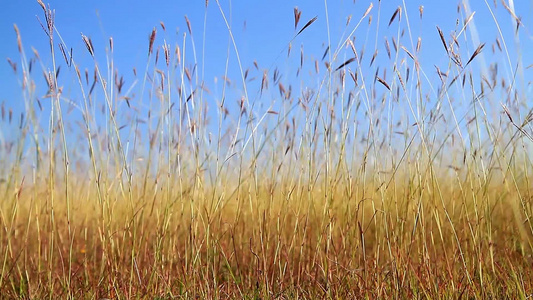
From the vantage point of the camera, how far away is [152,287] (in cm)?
203

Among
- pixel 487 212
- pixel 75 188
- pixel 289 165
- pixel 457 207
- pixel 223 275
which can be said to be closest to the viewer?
pixel 487 212

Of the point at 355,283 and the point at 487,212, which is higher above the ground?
the point at 487,212

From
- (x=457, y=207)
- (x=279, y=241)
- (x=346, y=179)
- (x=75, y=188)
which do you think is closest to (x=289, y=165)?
(x=346, y=179)

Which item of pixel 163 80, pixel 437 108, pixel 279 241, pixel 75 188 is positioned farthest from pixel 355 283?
pixel 75 188

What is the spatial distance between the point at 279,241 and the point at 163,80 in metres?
0.79

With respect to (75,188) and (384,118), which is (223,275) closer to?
(384,118)

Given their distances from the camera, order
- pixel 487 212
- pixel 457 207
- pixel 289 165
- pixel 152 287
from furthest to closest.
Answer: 1. pixel 457 207
2. pixel 289 165
3. pixel 152 287
4. pixel 487 212

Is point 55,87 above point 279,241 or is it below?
above

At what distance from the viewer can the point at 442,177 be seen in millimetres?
3488

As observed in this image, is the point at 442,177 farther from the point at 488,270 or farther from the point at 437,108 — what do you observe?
the point at 437,108

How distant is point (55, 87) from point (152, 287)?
2.81 ft

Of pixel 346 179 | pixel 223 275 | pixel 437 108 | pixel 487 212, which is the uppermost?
pixel 437 108

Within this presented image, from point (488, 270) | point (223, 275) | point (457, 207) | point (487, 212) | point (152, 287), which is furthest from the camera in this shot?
point (457, 207)

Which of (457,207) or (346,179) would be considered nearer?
(346,179)
